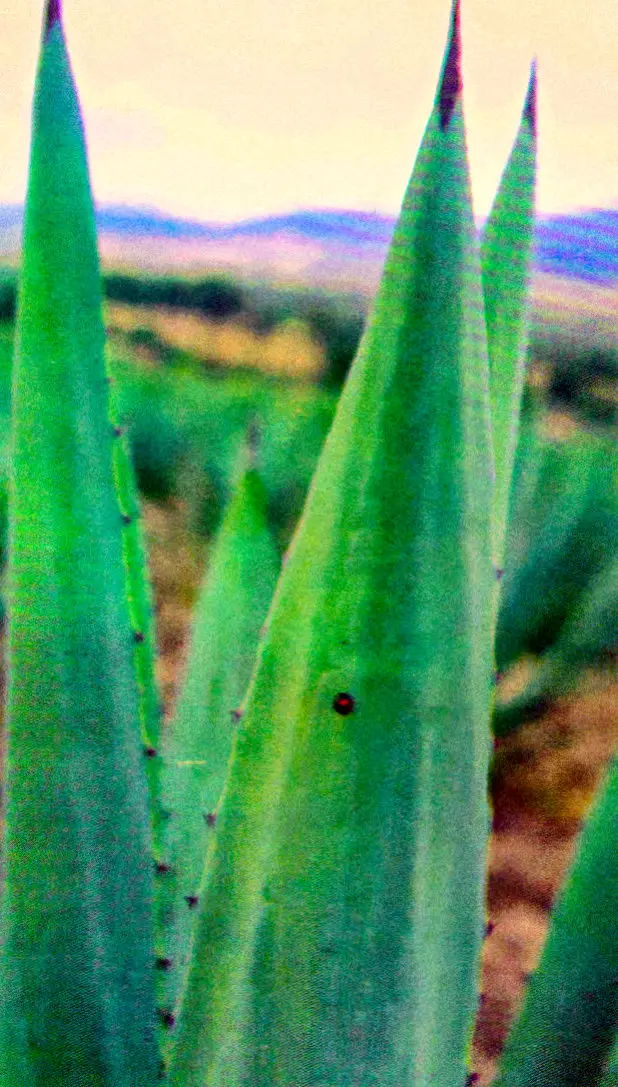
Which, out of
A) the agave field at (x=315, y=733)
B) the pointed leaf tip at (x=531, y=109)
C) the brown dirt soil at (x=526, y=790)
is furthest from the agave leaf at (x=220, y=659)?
the brown dirt soil at (x=526, y=790)

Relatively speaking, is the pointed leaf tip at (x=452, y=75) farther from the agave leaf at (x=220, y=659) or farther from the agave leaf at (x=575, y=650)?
the agave leaf at (x=575, y=650)

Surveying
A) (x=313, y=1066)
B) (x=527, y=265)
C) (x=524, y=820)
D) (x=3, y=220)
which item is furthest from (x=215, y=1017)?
(x=3, y=220)

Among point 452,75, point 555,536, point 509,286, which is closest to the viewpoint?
point 452,75

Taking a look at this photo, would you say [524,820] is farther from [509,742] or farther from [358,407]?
[358,407]

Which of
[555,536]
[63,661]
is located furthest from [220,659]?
[555,536]

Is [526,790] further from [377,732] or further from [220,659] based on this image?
[377,732]

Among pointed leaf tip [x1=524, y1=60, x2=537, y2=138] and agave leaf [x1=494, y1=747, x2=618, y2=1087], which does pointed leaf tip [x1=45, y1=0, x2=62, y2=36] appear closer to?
pointed leaf tip [x1=524, y1=60, x2=537, y2=138]
